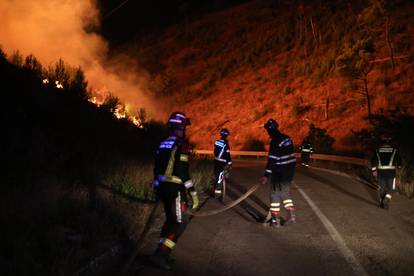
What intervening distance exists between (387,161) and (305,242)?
4295mm

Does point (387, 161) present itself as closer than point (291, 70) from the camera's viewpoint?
Yes

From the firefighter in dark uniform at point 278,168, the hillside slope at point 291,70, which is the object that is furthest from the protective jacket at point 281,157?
the hillside slope at point 291,70

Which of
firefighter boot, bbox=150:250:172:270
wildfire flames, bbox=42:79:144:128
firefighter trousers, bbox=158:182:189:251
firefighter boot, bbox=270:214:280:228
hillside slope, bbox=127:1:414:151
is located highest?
hillside slope, bbox=127:1:414:151

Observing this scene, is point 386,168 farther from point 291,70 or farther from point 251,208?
point 291,70

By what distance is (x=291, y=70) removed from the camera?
4994 cm

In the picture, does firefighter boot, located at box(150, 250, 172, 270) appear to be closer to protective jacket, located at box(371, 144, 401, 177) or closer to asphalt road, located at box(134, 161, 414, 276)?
asphalt road, located at box(134, 161, 414, 276)

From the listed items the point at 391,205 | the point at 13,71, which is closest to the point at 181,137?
the point at 391,205

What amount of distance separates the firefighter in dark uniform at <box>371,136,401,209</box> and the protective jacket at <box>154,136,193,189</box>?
629 centimetres

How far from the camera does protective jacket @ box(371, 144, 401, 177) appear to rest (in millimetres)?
10695

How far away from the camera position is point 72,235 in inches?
256

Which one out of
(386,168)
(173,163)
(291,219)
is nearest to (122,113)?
(386,168)

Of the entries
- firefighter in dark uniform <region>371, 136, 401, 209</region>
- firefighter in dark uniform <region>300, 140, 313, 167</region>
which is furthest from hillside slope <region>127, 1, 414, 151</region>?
firefighter in dark uniform <region>371, 136, 401, 209</region>

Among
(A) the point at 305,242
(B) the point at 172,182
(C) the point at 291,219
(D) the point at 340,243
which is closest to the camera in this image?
(B) the point at 172,182

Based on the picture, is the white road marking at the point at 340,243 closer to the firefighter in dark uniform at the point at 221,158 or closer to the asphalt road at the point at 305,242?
the asphalt road at the point at 305,242
